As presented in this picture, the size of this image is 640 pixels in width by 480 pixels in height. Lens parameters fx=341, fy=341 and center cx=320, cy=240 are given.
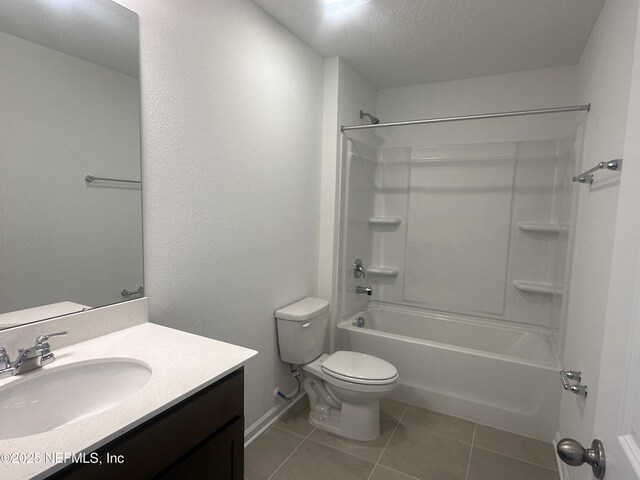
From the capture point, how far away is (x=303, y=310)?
2188mm

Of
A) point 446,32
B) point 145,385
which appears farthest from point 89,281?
point 446,32

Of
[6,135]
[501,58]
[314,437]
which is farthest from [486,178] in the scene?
[6,135]

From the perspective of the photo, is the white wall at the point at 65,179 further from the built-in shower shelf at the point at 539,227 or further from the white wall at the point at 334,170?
the built-in shower shelf at the point at 539,227

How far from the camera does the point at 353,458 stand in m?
1.89

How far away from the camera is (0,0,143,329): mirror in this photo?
102cm

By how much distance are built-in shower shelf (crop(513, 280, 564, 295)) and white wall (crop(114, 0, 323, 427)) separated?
66.8 inches

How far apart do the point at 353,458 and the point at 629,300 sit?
1744mm

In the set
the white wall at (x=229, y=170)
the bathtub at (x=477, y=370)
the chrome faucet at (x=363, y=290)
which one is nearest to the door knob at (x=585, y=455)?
the white wall at (x=229, y=170)

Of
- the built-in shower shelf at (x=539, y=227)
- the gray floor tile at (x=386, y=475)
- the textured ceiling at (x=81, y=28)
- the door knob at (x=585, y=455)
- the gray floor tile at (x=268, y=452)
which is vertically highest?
the textured ceiling at (x=81, y=28)

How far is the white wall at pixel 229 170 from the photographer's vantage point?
4.60ft

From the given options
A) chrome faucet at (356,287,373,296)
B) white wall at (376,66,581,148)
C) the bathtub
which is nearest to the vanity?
the bathtub

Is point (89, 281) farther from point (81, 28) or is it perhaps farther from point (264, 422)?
point (264, 422)

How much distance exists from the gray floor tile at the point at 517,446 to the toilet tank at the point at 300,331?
1.12 meters

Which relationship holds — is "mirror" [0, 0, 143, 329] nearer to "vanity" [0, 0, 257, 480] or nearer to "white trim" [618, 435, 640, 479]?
"vanity" [0, 0, 257, 480]
